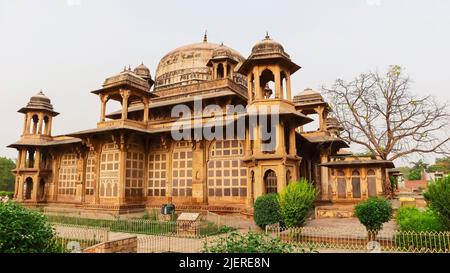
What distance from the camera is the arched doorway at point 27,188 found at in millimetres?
27975

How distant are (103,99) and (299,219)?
16.7m

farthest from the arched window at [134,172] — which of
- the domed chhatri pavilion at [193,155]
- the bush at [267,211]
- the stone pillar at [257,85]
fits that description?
the bush at [267,211]

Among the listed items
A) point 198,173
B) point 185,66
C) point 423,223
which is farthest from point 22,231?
point 185,66

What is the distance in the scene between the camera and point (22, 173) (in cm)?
2769

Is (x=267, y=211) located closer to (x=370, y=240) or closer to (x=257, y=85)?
(x=370, y=240)

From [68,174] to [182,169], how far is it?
39.3 ft

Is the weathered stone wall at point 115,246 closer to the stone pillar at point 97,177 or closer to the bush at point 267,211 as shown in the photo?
the bush at point 267,211

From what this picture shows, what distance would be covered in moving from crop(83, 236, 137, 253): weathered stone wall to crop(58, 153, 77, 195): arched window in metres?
19.0

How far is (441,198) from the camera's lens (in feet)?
32.0

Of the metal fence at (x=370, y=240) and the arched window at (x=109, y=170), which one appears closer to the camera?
the metal fence at (x=370, y=240)

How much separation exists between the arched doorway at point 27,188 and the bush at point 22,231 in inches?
984

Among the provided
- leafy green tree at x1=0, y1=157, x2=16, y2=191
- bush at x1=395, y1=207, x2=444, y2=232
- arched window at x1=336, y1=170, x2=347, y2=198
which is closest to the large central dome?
arched window at x1=336, y1=170, x2=347, y2=198

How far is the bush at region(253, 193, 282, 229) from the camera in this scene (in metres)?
14.0

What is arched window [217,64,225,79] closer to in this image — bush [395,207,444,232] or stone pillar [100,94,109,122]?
stone pillar [100,94,109,122]
